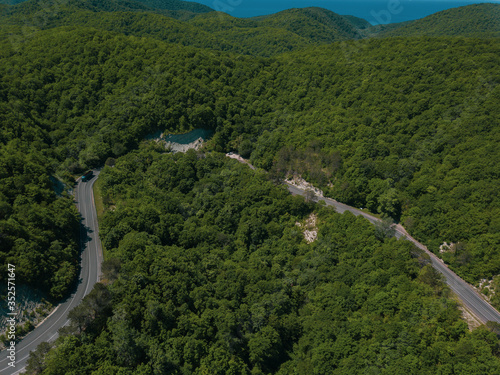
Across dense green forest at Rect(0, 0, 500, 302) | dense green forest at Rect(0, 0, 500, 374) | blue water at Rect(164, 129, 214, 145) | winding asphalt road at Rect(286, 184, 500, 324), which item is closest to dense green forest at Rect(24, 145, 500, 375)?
dense green forest at Rect(0, 0, 500, 374)

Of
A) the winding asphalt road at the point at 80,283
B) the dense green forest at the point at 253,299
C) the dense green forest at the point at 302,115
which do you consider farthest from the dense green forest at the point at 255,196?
the winding asphalt road at the point at 80,283

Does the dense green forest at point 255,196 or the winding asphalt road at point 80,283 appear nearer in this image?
the winding asphalt road at point 80,283

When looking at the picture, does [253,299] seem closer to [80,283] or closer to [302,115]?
[80,283]

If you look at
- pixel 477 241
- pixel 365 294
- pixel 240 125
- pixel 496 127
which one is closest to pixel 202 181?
pixel 240 125

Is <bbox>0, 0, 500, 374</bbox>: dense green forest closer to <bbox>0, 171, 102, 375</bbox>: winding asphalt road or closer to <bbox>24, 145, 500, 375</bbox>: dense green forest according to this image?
<bbox>24, 145, 500, 375</bbox>: dense green forest

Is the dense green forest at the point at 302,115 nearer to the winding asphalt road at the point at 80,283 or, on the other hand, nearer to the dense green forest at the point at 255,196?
the dense green forest at the point at 255,196

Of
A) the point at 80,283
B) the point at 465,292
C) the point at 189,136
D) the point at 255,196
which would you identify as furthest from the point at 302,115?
the point at 80,283

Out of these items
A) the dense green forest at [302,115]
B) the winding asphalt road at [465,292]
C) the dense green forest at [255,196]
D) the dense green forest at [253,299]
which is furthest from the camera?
the dense green forest at [302,115]
